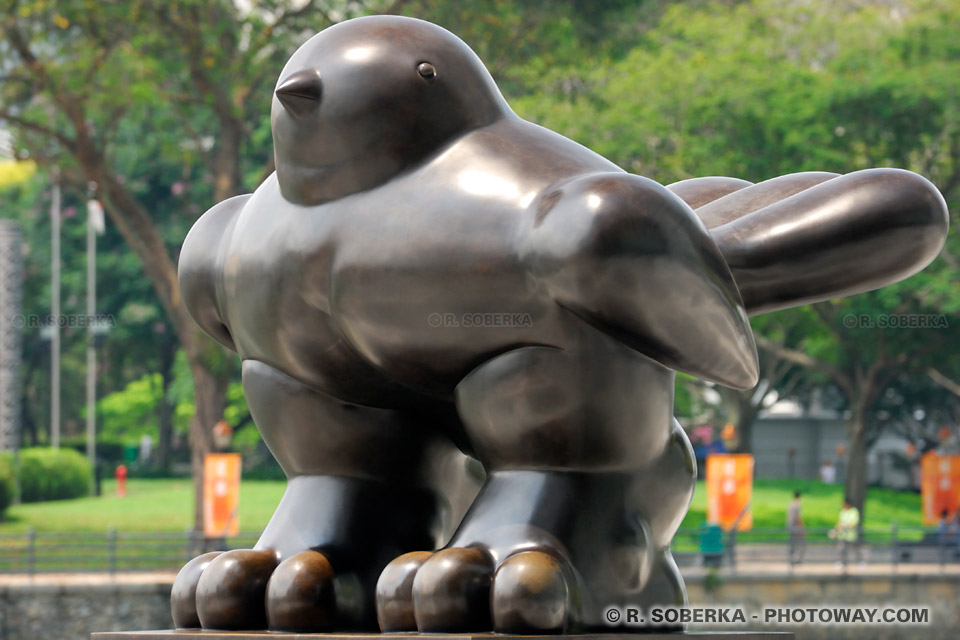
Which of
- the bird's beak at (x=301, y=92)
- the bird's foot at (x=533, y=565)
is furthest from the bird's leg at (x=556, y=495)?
the bird's beak at (x=301, y=92)

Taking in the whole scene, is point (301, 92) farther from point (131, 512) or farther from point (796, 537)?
point (131, 512)

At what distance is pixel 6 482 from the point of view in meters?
18.1

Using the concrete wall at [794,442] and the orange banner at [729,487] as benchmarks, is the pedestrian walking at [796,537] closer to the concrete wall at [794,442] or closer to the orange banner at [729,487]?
the orange banner at [729,487]

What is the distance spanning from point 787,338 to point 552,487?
759 inches

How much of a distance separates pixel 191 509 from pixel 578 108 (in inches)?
359

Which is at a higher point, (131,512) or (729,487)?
(729,487)

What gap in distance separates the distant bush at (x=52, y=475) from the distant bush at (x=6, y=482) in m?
1.70

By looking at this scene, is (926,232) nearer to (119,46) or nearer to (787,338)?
(119,46)

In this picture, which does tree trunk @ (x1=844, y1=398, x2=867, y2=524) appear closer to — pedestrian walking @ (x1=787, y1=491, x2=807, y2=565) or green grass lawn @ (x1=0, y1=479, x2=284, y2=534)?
pedestrian walking @ (x1=787, y1=491, x2=807, y2=565)

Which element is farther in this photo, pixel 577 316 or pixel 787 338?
pixel 787 338

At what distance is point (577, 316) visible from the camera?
6.44 feet

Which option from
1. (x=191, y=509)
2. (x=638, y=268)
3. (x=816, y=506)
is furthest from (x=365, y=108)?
(x=816, y=506)

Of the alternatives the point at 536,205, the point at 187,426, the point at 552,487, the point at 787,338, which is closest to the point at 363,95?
the point at 536,205

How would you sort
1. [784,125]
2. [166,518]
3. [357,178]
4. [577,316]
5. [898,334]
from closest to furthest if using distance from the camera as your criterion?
1. [577,316]
2. [357,178]
3. [784,125]
4. [898,334]
5. [166,518]
